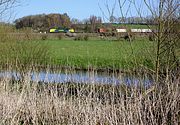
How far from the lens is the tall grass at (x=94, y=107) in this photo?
5383 millimetres

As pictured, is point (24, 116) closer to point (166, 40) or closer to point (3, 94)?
point (3, 94)

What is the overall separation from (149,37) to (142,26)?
315 millimetres

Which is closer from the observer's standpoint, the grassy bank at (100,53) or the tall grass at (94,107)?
the tall grass at (94,107)

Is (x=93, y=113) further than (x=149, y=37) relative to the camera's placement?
No

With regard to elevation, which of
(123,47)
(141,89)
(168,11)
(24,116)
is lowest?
(24,116)

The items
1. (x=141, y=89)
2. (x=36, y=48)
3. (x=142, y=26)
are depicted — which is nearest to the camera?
(x=141, y=89)

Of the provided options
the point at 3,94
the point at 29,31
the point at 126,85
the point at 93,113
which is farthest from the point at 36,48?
the point at 93,113

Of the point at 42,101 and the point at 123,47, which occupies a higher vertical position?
the point at 123,47

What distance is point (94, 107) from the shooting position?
596cm

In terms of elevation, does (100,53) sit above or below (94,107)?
below

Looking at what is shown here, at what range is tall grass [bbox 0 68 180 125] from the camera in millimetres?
5383

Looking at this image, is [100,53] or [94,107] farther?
[100,53]

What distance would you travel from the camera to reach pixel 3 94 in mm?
7887

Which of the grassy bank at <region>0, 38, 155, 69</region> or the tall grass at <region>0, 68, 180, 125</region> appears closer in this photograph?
the tall grass at <region>0, 68, 180, 125</region>
